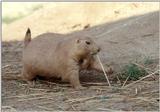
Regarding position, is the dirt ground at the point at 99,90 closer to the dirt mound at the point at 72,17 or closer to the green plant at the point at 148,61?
the green plant at the point at 148,61

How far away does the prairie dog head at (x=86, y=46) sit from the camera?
5.84 metres

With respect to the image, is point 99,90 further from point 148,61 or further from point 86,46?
point 148,61

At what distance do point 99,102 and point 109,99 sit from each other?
5.4 inches

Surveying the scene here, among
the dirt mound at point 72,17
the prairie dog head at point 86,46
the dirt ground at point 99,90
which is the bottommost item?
the dirt ground at point 99,90

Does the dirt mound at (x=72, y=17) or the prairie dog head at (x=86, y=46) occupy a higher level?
the dirt mound at (x=72, y=17)

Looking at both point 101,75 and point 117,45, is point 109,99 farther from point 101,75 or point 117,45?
point 117,45

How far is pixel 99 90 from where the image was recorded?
5.70m

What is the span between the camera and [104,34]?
31.7 feet

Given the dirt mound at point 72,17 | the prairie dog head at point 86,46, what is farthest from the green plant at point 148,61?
the dirt mound at point 72,17

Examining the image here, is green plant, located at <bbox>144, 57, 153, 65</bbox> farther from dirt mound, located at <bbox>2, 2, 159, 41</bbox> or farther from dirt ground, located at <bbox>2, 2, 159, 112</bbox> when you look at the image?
dirt mound, located at <bbox>2, 2, 159, 41</bbox>

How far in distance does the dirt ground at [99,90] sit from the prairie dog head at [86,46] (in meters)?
0.41

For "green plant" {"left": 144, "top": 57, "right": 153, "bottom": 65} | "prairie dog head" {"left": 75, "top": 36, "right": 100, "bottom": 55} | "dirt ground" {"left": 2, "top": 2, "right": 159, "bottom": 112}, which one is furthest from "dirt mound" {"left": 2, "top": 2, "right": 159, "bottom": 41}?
"prairie dog head" {"left": 75, "top": 36, "right": 100, "bottom": 55}

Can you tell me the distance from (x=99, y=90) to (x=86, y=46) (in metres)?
0.55

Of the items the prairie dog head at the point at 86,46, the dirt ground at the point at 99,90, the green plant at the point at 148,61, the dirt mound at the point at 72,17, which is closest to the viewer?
the dirt ground at the point at 99,90
